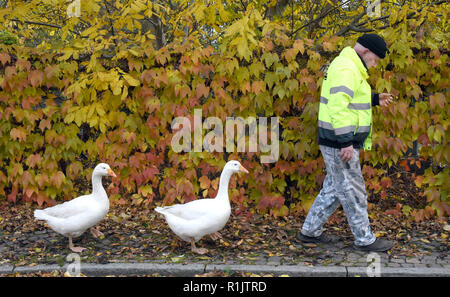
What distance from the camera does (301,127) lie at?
541 cm

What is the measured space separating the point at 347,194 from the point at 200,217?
1.49 metres

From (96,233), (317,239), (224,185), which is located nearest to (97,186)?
(96,233)

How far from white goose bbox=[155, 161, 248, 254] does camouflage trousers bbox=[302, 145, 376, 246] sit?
1.05 m

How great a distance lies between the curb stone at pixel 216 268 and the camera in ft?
13.3

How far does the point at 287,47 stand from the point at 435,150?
226 cm

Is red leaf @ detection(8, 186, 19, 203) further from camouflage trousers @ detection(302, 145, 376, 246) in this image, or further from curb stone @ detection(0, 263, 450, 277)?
camouflage trousers @ detection(302, 145, 376, 246)

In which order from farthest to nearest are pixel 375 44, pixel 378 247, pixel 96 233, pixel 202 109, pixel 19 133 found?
pixel 19 133 → pixel 202 109 → pixel 96 233 → pixel 378 247 → pixel 375 44

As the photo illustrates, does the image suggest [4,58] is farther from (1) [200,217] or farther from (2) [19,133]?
(1) [200,217]

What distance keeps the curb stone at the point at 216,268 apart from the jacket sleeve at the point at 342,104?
1219 millimetres

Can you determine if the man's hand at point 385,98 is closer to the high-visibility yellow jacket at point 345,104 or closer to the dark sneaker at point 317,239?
the high-visibility yellow jacket at point 345,104

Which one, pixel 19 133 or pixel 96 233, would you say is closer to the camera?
pixel 96 233

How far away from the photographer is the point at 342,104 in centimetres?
407

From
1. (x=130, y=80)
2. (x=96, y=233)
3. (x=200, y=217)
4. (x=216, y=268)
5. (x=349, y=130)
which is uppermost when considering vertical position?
(x=130, y=80)

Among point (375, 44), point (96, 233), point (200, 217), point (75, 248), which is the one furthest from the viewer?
point (96, 233)
